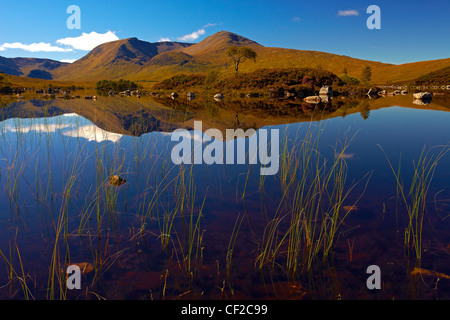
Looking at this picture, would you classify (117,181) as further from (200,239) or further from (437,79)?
Answer: (437,79)

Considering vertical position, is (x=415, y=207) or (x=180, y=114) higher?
(x=180, y=114)

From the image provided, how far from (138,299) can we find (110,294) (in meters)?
0.40

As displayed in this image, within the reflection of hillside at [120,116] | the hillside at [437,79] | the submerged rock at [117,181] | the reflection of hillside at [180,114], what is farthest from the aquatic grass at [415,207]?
the hillside at [437,79]

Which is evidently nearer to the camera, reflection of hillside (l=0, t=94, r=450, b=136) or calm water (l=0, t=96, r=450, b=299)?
calm water (l=0, t=96, r=450, b=299)

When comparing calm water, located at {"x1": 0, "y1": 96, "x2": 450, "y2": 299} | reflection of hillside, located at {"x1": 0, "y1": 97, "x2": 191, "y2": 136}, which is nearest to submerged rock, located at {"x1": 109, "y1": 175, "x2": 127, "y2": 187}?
calm water, located at {"x1": 0, "y1": 96, "x2": 450, "y2": 299}

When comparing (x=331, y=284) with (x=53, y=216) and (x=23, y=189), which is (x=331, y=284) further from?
(x=23, y=189)

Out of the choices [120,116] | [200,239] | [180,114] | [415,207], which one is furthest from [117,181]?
[180,114]

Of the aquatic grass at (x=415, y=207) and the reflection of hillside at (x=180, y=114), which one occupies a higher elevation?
the reflection of hillside at (x=180, y=114)

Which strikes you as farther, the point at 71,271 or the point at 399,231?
the point at 399,231

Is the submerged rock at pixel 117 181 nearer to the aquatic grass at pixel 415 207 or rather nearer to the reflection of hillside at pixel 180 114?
the reflection of hillside at pixel 180 114

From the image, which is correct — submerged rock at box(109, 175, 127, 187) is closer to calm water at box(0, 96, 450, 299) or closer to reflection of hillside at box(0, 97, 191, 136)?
calm water at box(0, 96, 450, 299)

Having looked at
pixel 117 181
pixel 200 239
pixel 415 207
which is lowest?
pixel 200 239

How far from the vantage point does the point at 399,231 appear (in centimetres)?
452
